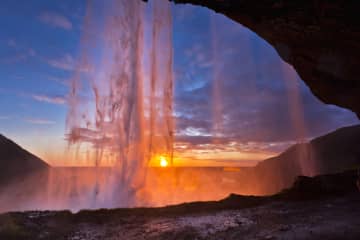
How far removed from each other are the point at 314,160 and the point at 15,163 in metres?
A: 69.4

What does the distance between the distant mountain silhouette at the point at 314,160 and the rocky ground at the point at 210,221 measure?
24.3 metres

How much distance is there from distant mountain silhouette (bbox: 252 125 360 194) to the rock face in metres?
24.5

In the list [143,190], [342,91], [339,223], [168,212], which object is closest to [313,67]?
[342,91]

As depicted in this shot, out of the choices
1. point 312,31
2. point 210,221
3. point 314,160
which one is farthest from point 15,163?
point 314,160

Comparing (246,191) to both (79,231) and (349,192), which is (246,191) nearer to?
Answer: (349,192)

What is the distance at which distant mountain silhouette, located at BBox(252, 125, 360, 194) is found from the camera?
3731 cm

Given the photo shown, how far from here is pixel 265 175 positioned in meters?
59.8

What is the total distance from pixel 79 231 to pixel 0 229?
267 centimetres

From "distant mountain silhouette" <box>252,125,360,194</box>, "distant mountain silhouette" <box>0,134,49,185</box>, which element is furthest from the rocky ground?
"distant mountain silhouette" <box>0,134,49,185</box>

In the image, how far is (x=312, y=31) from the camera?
28.6ft

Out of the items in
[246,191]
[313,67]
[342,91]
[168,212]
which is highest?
[313,67]

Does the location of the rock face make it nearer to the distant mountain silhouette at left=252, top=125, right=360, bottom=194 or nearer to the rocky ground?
the rocky ground

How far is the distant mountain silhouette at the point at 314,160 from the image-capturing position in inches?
1469

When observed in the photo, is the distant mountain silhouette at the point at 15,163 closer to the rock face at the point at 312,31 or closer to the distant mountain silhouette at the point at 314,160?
the distant mountain silhouette at the point at 314,160
